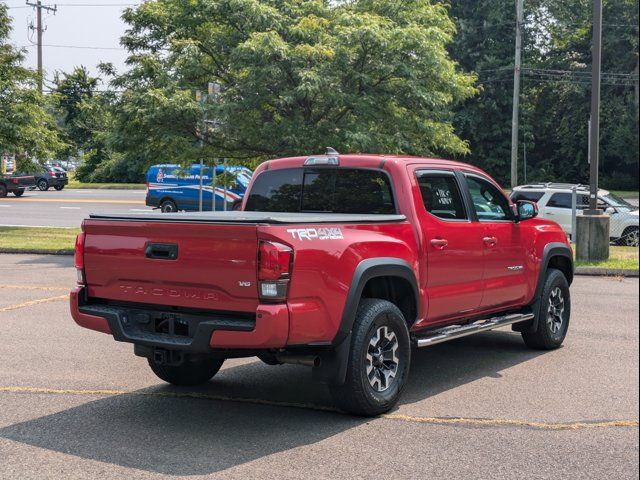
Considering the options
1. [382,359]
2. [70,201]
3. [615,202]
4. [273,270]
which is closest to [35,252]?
[615,202]

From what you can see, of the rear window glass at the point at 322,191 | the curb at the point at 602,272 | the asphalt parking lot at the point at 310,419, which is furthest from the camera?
the curb at the point at 602,272

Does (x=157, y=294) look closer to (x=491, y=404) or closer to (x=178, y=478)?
(x=178, y=478)

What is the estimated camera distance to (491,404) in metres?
5.78

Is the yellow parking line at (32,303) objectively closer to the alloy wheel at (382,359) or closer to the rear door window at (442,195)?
the rear door window at (442,195)

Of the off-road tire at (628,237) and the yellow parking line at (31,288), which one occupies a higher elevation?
the off-road tire at (628,237)

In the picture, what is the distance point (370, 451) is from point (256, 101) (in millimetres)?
13522

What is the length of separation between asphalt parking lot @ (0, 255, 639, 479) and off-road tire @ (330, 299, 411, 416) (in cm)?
13

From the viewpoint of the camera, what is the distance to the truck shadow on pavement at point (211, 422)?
4.74m

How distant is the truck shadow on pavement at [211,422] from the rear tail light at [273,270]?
0.91 meters

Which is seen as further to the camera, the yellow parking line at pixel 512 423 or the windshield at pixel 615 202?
the windshield at pixel 615 202

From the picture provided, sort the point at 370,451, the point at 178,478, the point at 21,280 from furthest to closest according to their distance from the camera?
the point at 21,280 → the point at 370,451 → the point at 178,478

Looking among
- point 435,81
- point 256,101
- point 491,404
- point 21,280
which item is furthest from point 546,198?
point 491,404

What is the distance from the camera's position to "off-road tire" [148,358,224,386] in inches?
253

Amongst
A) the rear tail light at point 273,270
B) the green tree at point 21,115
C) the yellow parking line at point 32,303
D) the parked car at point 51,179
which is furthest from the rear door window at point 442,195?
the parked car at point 51,179
